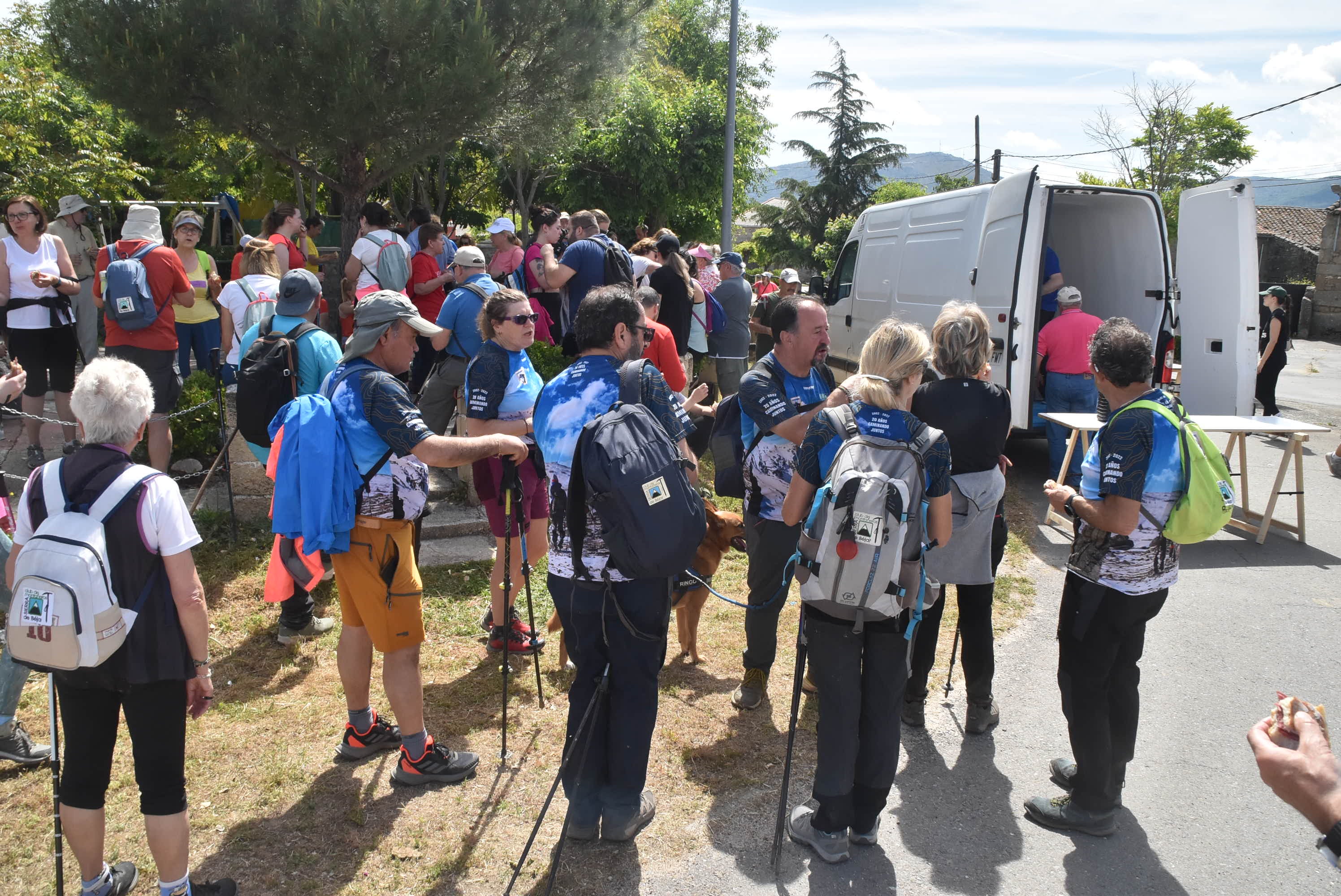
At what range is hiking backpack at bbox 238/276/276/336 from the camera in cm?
545

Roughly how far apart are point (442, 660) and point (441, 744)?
888mm

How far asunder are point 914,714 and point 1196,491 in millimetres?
1669

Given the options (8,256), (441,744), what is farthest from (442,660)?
(8,256)

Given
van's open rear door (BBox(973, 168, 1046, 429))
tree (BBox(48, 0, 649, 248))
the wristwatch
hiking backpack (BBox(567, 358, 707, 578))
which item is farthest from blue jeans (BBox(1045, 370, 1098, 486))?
the wristwatch

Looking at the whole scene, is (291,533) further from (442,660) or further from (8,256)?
(8,256)

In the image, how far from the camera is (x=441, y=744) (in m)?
3.92

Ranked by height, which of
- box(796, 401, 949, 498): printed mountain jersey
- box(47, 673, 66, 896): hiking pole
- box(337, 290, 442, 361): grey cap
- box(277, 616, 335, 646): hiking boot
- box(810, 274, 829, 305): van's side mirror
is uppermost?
A: box(810, 274, 829, 305): van's side mirror

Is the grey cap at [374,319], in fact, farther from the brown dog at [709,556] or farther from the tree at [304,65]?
the tree at [304,65]

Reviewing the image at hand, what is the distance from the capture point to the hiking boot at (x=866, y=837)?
3348mm

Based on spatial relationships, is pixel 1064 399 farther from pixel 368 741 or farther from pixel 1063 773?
pixel 368 741

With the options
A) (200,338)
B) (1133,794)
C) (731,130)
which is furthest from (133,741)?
(731,130)

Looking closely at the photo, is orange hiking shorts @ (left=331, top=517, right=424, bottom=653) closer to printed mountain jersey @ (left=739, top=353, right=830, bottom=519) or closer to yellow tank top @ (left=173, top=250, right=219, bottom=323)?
printed mountain jersey @ (left=739, top=353, right=830, bottom=519)

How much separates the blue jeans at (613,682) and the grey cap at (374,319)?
3.61ft

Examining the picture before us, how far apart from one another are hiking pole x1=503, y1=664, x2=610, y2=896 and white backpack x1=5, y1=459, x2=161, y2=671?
136 centimetres
